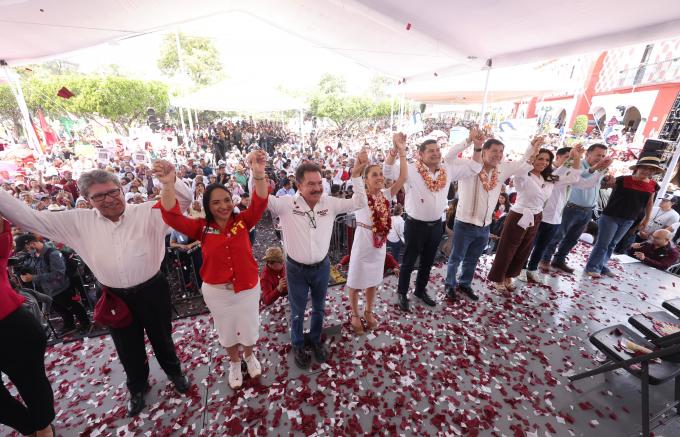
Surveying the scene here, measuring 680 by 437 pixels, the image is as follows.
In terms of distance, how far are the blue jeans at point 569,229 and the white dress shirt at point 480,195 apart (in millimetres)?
1725

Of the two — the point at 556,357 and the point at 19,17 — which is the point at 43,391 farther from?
the point at 19,17

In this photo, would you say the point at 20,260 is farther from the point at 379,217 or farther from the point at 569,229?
the point at 569,229

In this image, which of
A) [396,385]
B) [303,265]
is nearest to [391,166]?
[303,265]

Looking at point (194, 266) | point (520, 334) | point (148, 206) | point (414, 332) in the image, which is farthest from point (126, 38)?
point (520, 334)

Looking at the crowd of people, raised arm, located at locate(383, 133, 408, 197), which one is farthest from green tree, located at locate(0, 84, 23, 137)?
raised arm, located at locate(383, 133, 408, 197)

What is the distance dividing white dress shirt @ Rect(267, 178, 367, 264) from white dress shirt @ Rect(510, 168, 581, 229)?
2.90 metres


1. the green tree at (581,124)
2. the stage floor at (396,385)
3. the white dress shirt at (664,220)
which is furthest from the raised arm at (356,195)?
the green tree at (581,124)

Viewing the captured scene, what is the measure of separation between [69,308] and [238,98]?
8.55 m

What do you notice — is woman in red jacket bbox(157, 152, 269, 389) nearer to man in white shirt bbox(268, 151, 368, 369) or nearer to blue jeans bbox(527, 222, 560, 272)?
man in white shirt bbox(268, 151, 368, 369)

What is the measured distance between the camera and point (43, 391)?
2.17 meters

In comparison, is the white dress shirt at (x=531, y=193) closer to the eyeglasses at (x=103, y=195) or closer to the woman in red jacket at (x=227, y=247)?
the woman in red jacket at (x=227, y=247)

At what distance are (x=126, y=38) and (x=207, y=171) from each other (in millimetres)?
4311

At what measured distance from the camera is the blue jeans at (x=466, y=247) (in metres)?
3.94

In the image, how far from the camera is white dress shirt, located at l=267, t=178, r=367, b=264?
2.63m
